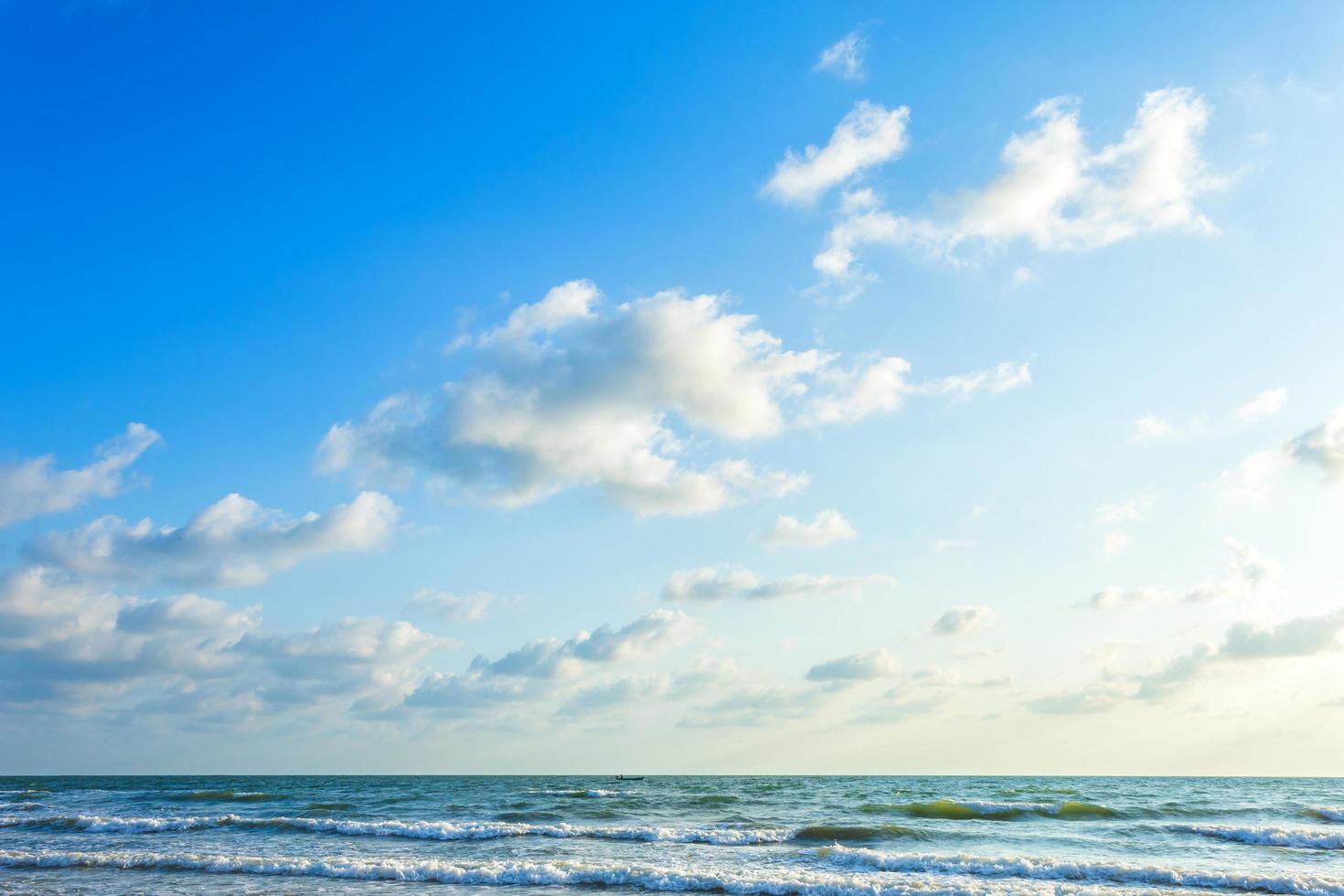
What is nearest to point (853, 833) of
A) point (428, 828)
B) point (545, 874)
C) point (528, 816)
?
point (545, 874)

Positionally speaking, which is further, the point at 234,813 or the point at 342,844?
the point at 234,813

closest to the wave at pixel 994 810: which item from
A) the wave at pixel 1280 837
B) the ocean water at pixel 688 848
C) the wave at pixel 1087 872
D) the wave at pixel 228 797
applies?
the ocean water at pixel 688 848

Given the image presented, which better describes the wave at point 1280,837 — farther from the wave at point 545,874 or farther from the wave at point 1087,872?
the wave at point 545,874

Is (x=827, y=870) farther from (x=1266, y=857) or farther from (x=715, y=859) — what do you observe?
(x=1266, y=857)

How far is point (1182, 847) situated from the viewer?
105ft

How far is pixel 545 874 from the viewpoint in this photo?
2506cm

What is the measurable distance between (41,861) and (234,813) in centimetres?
2098

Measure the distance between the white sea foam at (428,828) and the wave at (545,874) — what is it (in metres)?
7.77

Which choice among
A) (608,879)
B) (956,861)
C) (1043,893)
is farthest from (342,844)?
(1043,893)

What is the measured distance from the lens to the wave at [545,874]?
2252 cm

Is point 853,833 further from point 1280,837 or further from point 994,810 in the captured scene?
point 1280,837

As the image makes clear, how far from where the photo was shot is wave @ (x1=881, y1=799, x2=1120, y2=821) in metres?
43.2

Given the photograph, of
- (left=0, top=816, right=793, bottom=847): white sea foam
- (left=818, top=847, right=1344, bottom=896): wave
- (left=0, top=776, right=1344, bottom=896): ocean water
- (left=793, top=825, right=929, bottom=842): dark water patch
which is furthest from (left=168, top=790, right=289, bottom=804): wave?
(left=818, top=847, right=1344, bottom=896): wave

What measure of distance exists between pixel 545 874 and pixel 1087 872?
690 inches
